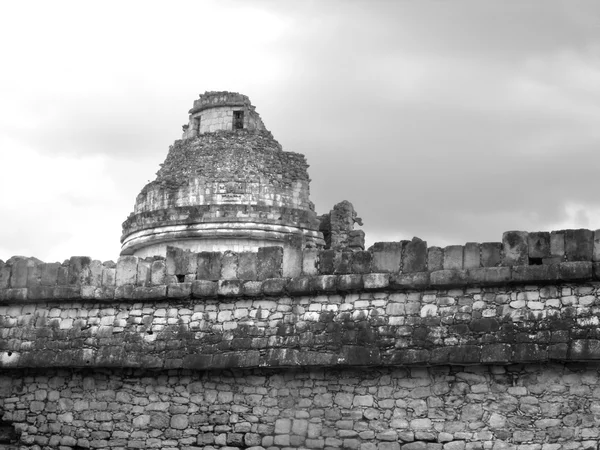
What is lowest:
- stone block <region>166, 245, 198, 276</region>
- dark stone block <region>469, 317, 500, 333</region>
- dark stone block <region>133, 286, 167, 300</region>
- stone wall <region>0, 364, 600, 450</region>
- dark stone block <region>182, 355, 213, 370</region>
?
stone wall <region>0, 364, 600, 450</region>

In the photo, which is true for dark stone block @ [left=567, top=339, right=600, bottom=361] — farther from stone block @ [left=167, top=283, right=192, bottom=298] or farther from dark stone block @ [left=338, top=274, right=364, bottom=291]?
stone block @ [left=167, top=283, right=192, bottom=298]

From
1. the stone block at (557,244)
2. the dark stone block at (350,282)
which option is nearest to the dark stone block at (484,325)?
the stone block at (557,244)

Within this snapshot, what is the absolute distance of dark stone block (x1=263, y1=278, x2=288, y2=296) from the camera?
44.0 ft

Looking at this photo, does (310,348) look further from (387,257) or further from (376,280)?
(387,257)

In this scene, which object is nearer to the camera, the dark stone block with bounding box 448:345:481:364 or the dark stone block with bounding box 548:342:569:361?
the dark stone block with bounding box 548:342:569:361

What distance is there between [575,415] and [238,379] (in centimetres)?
459

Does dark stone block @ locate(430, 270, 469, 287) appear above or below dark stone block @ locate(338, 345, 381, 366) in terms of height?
above

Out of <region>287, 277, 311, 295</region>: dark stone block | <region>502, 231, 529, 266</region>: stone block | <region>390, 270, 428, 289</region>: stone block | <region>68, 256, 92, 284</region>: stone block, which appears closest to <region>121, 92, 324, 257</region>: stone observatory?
<region>68, 256, 92, 284</region>: stone block

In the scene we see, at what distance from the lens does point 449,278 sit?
40.9ft

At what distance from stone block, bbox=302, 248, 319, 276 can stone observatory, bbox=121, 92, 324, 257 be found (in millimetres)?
8847

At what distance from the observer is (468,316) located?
12352 mm

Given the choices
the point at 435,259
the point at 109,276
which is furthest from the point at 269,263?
the point at 109,276

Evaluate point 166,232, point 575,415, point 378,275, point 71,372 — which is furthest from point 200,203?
point 575,415

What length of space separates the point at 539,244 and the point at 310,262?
3154 mm
